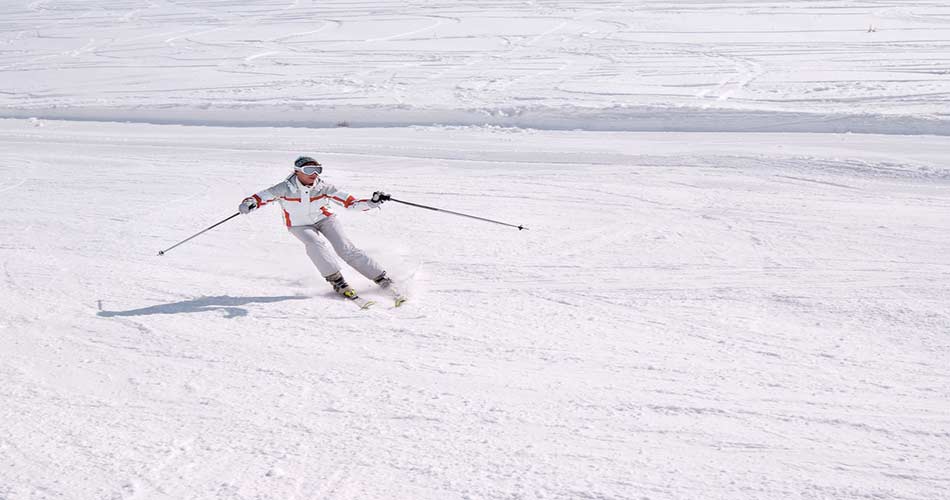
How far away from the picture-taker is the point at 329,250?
7645 millimetres

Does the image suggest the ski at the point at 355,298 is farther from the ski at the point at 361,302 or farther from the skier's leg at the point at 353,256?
the skier's leg at the point at 353,256

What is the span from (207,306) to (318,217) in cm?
111

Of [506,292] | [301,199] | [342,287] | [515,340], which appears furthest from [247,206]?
[515,340]

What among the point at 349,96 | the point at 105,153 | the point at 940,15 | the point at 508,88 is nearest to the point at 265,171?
the point at 105,153

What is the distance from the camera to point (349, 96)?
1664 cm

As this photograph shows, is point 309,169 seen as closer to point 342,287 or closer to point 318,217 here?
point 318,217

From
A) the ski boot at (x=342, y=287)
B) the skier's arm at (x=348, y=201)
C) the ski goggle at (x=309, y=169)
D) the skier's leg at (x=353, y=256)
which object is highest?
the ski goggle at (x=309, y=169)

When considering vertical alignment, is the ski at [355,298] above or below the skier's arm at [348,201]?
below

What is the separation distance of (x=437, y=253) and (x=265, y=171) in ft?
15.5

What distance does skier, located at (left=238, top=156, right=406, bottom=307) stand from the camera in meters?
7.46

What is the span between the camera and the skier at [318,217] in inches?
294

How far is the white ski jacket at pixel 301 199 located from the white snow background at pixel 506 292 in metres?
0.64

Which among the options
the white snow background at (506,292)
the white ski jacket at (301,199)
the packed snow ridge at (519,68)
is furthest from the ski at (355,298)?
the packed snow ridge at (519,68)

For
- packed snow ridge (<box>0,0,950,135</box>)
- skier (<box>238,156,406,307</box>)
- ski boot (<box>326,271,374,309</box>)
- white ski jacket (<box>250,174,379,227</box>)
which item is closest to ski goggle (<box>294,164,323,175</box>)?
skier (<box>238,156,406,307</box>)
